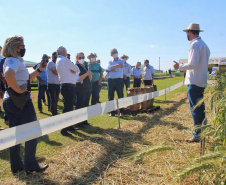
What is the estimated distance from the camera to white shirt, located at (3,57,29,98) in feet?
9.03

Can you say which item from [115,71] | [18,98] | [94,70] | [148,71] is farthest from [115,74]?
[18,98]

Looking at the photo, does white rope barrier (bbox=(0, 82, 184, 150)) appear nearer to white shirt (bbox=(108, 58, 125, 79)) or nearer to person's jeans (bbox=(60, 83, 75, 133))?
person's jeans (bbox=(60, 83, 75, 133))

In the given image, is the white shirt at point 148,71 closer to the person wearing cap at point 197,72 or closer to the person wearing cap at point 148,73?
the person wearing cap at point 148,73

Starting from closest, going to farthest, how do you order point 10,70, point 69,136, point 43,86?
1. point 10,70
2. point 69,136
3. point 43,86

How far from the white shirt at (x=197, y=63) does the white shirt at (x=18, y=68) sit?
2.92 metres

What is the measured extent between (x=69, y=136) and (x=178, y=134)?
8.53 ft

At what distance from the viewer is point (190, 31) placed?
4223 mm

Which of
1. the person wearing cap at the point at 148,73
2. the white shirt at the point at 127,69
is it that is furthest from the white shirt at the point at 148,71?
the white shirt at the point at 127,69

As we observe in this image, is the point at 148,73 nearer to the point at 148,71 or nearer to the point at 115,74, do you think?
the point at 148,71

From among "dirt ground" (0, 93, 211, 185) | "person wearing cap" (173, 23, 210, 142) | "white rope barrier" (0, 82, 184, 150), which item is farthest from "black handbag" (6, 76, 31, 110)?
"person wearing cap" (173, 23, 210, 142)

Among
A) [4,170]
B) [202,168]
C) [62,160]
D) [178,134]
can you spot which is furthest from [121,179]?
[178,134]

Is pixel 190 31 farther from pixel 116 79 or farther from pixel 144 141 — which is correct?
pixel 116 79

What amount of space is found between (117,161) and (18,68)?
213 cm

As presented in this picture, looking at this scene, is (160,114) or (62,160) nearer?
(62,160)
